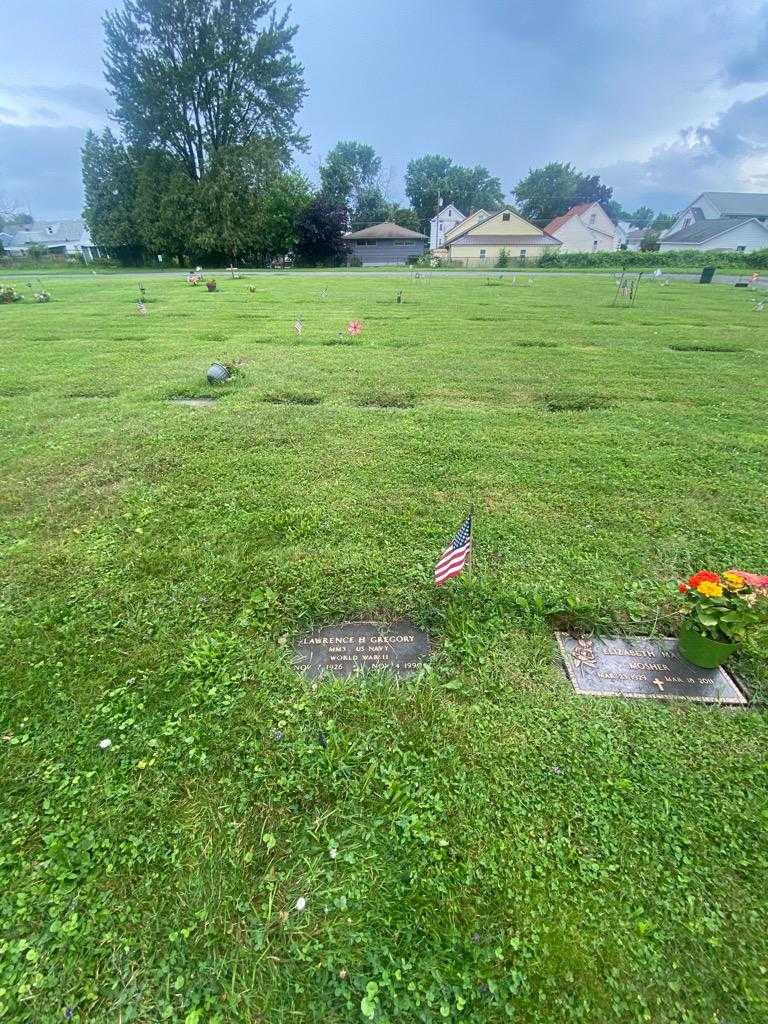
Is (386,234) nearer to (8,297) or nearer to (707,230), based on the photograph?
(707,230)

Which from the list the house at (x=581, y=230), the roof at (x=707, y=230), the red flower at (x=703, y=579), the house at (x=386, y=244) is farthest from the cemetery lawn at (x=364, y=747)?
the house at (x=581, y=230)

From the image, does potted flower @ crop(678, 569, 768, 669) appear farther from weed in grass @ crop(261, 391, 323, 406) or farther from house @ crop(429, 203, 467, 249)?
house @ crop(429, 203, 467, 249)

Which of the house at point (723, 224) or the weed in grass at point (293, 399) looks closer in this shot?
the weed in grass at point (293, 399)

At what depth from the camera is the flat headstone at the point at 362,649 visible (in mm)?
2250

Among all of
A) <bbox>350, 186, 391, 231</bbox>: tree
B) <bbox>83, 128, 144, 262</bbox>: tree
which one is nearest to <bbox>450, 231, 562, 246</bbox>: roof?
<bbox>350, 186, 391, 231</bbox>: tree

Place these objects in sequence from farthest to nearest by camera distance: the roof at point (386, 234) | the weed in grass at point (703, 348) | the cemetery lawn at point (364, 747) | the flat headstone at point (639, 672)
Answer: the roof at point (386, 234) < the weed in grass at point (703, 348) < the flat headstone at point (639, 672) < the cemetery lawn at point (364, 747)

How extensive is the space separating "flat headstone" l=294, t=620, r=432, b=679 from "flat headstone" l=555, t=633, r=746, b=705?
71cm

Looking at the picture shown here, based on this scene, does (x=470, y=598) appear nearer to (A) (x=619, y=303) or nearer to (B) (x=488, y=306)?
(B) (x=488, y=306)

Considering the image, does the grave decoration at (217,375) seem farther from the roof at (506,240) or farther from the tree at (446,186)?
the tree at (446,186)

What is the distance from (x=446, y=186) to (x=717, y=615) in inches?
3383

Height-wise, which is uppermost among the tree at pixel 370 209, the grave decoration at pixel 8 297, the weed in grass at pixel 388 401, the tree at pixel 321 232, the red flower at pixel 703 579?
the tree at pixel 370 209

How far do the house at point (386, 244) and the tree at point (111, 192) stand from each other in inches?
811

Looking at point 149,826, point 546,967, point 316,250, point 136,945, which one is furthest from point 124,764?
point 316,250

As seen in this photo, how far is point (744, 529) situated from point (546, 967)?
295cm
